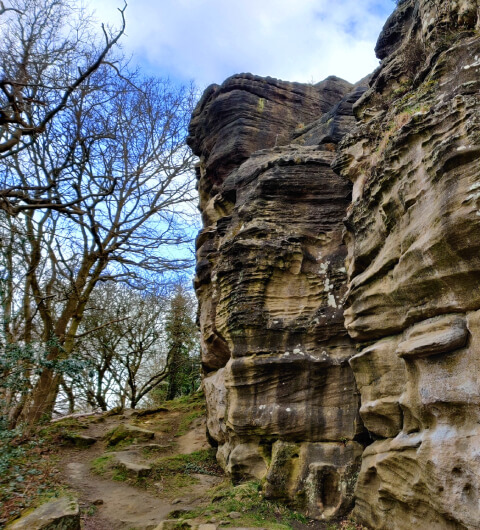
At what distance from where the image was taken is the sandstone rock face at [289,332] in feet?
27.6

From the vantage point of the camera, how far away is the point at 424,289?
231 inches

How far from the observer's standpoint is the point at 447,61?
273 inches

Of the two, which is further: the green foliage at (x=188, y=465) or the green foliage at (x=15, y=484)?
the green foliage at (x=188, y=465)

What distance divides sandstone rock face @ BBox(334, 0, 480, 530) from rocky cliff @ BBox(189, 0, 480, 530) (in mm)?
23

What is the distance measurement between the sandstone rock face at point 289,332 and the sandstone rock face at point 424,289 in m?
1.14

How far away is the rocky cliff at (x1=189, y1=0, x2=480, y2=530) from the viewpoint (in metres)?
5.30

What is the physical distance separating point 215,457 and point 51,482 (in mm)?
4598

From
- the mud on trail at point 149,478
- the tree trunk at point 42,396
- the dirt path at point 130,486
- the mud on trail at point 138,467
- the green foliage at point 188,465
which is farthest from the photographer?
the tree trunk at point 42,396

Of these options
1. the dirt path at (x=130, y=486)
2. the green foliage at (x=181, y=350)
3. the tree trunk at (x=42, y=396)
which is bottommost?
the dirt path at (x=130, y=486)

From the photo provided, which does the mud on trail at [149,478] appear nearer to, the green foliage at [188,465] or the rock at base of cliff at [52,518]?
the green foliage at [188,465]

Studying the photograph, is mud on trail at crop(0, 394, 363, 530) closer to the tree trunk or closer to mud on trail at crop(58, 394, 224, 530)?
mud on trail at crop(58, 394, 224, 530)

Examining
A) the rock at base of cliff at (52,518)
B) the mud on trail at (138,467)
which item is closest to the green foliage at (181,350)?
the mud on trail at (138,467)

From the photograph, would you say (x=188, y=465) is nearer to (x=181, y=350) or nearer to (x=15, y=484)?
(x=15, y=484)

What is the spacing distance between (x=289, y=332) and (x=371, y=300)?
8.74 ft
